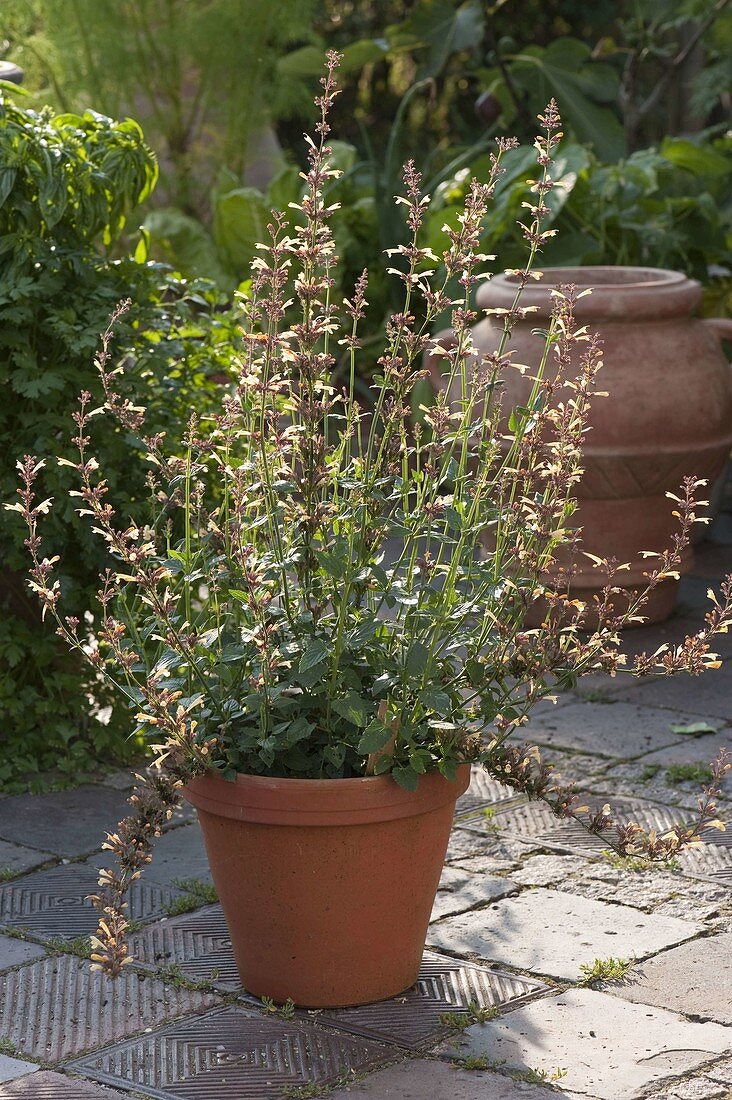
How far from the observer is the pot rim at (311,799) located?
8.11 feet

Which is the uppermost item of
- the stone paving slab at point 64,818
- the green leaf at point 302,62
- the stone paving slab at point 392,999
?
the green leaf at point 302,62

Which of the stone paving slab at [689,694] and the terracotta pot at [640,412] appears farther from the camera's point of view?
the terracotta pot at [640,412]

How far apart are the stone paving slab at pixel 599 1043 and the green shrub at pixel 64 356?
A: 156cm

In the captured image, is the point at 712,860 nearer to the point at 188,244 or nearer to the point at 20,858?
the point at 20,858

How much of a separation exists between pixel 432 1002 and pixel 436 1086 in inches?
11.6

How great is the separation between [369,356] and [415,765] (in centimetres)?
509

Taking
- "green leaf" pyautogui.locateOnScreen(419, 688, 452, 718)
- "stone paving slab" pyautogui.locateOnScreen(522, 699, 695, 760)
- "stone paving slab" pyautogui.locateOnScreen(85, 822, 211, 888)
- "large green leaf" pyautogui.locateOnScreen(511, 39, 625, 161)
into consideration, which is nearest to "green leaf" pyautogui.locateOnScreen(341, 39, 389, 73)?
"large green leaf" pyautogui.locateOnScreen(511, 39, 625, 161)

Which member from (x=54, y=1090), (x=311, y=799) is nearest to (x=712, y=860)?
(x=311, y=799)

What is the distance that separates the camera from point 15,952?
2.86 meters

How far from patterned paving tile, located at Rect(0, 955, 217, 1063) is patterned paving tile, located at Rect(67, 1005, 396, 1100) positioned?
59 millimetres

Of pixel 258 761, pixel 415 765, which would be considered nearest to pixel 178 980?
pixel 258 761

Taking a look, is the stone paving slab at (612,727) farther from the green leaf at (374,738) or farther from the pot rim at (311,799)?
the green leaf at (374,738)

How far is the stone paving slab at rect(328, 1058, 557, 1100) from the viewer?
2.33 m

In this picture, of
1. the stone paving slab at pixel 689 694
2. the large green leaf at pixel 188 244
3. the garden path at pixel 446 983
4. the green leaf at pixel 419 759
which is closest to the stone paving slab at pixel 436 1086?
the garden path at pixel 446 983
